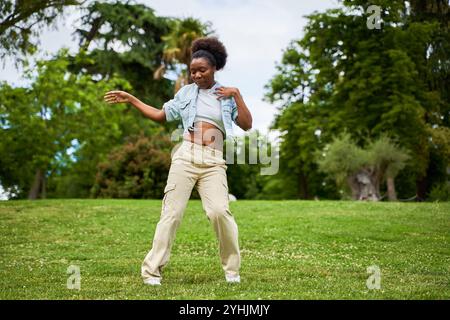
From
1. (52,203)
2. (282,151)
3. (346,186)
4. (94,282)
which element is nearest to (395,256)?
(94,282)

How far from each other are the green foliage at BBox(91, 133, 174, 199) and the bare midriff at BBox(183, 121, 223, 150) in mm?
19543

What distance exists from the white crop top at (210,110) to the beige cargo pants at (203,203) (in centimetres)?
29

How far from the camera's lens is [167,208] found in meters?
6.67

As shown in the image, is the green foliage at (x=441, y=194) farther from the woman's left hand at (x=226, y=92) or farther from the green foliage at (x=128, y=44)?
the woman's left hand at (x=226, y=92)

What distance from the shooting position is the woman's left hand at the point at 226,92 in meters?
6.52

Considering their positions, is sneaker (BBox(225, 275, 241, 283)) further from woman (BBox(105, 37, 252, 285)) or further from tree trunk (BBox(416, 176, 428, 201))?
tree trunk (BBox(416, 176, 428, 201))

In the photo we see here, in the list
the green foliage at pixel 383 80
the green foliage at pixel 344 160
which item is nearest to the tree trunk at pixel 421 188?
the green foliage at pixel 383 80

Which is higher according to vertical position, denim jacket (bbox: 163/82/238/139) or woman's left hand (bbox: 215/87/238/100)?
woman's left hand (bbox: 215/87/238/100)

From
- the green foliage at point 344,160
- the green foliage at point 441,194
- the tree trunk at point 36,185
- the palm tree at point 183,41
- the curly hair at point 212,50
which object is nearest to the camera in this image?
the curly hair at point 212,50

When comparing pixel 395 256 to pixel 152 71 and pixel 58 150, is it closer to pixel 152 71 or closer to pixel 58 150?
pixel 58 150

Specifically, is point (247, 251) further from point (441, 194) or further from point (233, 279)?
point (441, 194)

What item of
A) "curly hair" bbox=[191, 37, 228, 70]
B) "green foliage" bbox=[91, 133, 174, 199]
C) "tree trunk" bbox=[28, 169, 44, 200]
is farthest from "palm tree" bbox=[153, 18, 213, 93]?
"curly hair" bbox=[191, 37, 228, 70]

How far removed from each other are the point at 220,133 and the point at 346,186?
2612 cm

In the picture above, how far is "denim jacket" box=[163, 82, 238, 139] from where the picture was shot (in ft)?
21.8
